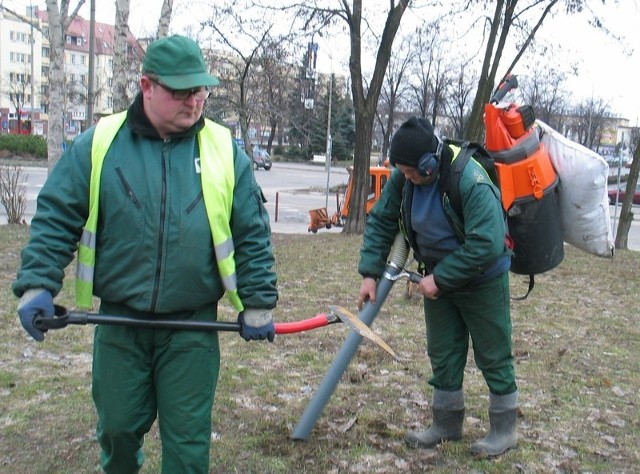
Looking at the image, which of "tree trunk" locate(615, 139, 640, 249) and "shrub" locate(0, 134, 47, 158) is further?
"shrub" locate(0, 134, 47, 158)

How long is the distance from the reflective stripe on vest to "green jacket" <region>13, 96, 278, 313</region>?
2 cm

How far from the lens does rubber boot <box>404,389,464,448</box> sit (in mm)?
4121

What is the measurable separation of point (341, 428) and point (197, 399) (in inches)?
62.2

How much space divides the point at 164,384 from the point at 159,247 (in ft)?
1.77

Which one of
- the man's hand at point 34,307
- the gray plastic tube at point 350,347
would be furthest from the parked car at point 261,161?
the man's hand at point 34,307

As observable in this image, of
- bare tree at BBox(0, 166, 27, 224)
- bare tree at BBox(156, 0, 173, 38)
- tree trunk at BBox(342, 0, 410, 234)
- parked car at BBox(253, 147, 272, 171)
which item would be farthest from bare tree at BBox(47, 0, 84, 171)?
parked car at BBox(253, 147, 272, 171)

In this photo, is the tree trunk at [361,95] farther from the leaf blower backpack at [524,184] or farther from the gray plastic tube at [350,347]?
the gray plastic tube at [350,347]

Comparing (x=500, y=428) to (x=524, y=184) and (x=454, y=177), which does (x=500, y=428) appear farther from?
(x=454, y=177)

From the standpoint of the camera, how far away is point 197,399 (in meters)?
2.98

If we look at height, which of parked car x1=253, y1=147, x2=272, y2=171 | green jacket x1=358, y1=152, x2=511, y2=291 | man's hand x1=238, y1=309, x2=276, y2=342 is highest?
green jacket x1=358, y1=152, x2=511, y2=291

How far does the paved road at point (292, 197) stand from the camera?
70.2 ft

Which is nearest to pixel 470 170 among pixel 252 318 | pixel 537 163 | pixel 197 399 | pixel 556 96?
pixel 537 163

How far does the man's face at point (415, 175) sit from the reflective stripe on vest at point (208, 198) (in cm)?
96

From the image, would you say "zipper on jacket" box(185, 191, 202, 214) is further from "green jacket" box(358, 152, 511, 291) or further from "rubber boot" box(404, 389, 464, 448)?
"rubber boot" box(404, 389, 464, 448)
